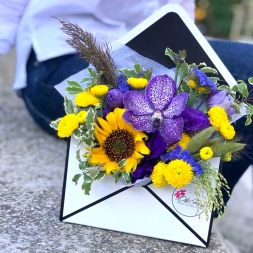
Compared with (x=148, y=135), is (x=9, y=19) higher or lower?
lower

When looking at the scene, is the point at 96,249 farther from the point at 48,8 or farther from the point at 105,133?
the point at 48,8

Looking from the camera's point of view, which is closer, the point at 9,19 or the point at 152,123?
the point at 152,123

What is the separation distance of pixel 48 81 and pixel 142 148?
0.61m

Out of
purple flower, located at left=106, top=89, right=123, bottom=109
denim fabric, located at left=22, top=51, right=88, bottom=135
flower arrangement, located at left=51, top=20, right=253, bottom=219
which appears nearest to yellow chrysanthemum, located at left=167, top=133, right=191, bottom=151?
flower arrangement, located at left=51, top=20, right=253, bottom=219

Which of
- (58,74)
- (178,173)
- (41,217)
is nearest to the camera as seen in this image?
(178,173)

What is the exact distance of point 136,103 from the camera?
0.79m

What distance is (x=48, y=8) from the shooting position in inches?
52.4

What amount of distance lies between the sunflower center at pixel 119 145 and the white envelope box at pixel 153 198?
7 cm

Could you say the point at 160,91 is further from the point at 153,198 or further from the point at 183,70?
the point at 153,198

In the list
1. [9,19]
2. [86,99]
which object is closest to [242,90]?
[86,99]

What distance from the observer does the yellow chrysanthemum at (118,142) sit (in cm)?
79

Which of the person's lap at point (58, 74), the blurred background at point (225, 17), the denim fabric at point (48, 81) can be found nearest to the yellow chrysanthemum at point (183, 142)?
the person's lap at point (58, 74)

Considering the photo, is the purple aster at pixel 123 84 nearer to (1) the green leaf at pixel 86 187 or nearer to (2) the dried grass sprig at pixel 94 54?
(2) the dried grass sprig at pixel 94 54

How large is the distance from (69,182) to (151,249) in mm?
180
